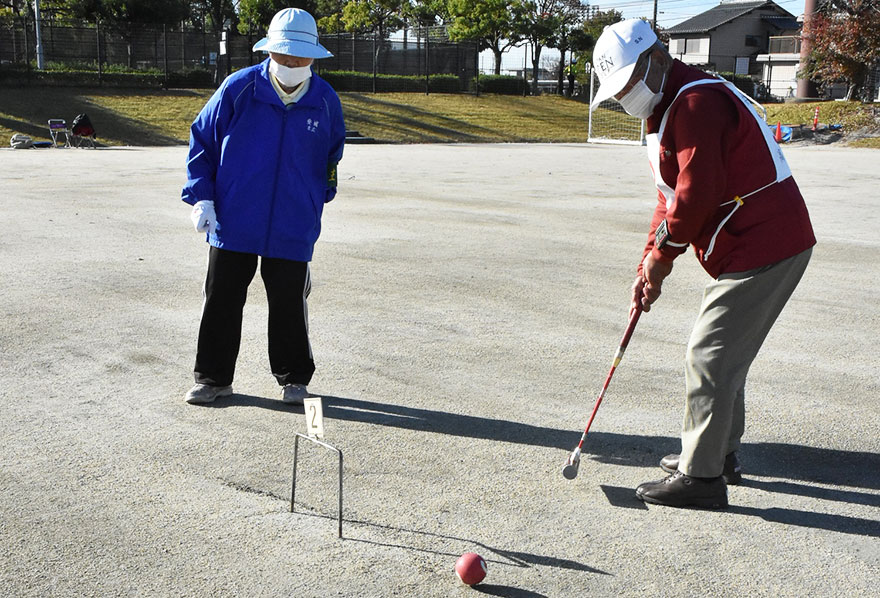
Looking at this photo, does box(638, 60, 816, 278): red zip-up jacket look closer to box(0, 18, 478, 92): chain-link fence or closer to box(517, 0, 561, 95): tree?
box(0, 18, 478, 92): chain-link fence

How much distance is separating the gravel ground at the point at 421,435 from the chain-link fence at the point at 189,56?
25.2 m

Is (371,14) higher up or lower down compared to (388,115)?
higher up

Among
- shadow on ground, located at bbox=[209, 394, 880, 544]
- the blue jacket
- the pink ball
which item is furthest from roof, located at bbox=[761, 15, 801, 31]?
the pink ball

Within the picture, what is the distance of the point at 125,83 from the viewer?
36312 mm

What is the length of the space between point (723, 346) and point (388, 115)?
33.8 meters

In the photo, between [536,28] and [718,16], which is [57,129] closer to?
[536,28]

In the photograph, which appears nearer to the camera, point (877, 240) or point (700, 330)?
point (700, 330)

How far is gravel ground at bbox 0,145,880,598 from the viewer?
3.51 m

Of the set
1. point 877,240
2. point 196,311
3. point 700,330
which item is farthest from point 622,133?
point 700,330

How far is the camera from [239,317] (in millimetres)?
5383

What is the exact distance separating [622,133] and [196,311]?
Result: 33534 millimetres

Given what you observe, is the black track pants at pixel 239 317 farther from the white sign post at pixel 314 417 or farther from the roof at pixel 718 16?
the roof at pixel 718 16

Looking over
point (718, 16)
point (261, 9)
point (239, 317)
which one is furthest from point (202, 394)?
point (718, 16)

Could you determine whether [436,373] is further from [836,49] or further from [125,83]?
[836,49]
